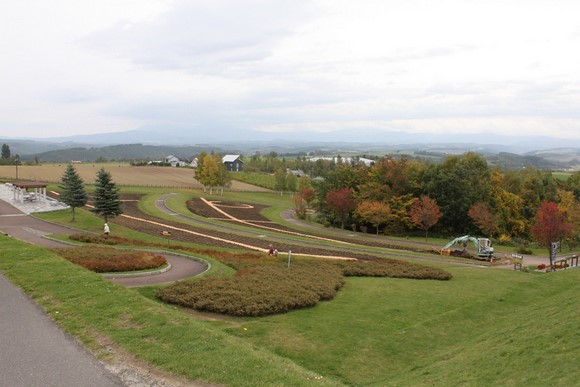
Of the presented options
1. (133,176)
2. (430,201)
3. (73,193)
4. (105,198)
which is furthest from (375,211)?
(133,176)

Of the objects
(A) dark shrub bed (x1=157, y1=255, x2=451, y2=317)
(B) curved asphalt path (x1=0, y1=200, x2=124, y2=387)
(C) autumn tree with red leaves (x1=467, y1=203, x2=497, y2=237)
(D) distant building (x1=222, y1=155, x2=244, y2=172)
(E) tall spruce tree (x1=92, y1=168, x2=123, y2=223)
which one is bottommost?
(C) autumn tree with red leaves (x1=467, y1=203, x2=497, y2=237)

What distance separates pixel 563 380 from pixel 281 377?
20.5 ft

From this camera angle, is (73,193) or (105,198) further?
(73,193)

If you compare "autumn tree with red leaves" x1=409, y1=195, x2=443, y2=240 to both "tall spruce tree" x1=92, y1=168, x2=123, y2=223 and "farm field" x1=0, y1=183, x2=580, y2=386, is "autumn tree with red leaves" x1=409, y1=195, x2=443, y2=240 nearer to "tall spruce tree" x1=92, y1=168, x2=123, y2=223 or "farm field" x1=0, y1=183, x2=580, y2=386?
"farm field" x1=0, y1=183, x2=580, y2=386

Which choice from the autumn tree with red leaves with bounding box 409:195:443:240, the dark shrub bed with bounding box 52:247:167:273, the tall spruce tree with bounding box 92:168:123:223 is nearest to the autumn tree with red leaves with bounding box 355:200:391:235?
the autumn tree with red leaves with bounding box 409:195:443:240

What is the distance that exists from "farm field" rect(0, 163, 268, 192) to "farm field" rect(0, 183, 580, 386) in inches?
2979

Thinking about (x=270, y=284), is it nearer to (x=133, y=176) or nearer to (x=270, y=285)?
(x=270, y=285)

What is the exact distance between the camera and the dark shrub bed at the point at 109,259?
2147 cm

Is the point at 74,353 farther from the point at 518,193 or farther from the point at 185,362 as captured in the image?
the point at 518,193

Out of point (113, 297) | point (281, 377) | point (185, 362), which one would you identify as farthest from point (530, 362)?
point (113, 297)

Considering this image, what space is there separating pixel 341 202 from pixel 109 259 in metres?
44.2

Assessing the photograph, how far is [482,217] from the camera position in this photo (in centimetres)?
5756

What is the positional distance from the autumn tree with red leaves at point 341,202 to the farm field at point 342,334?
132 feet

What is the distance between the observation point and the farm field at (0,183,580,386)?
1121 cm
